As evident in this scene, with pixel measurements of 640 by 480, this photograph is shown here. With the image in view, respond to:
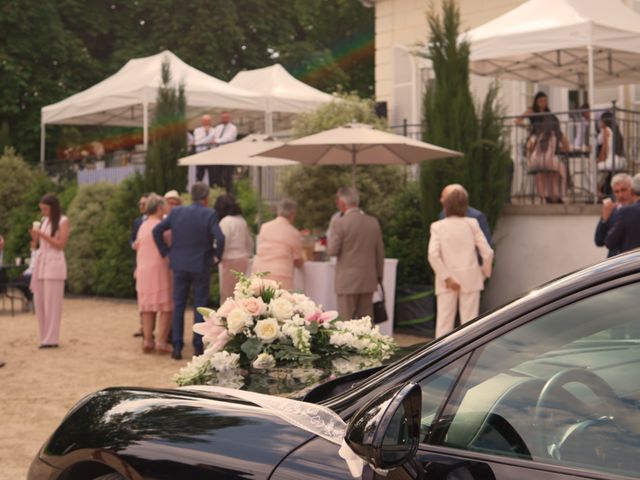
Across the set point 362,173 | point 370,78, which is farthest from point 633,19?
point 370,78

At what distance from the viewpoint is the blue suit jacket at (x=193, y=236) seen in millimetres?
12180

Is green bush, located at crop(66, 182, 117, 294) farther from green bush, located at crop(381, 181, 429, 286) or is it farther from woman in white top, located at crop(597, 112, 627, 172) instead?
woman in white top, located at crop(597, 112, 627, 172)

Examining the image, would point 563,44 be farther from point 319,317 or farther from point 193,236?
point 319,317

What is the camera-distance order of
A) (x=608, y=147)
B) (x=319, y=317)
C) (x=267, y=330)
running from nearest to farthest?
(x=267, y=330) < (x=319, y=317) < (x=608, y=147)

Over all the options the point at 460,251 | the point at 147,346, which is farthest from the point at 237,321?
the point at 147,346

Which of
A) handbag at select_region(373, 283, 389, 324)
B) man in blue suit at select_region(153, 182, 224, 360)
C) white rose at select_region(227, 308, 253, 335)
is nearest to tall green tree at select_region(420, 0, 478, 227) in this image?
handbag at select_region(373, 283, 389, 324)

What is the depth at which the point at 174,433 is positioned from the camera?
3.18 metres

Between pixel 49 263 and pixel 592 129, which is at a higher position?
pixel 592 129

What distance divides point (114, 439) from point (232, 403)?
1.47 ft

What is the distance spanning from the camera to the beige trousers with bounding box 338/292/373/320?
11.9m

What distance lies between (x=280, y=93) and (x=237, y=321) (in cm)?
2005

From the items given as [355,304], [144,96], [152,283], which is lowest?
[355,304]

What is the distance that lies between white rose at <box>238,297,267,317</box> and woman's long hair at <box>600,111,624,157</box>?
9911 millimetres

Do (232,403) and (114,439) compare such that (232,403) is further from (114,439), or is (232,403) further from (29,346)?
(29,346)
